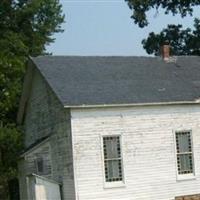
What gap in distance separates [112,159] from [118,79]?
13.7 feet

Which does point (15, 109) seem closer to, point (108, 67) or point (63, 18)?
point (63, 18)

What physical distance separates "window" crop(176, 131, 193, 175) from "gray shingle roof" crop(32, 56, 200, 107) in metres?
1.76

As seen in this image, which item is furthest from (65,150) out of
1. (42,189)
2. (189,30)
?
(189,30)

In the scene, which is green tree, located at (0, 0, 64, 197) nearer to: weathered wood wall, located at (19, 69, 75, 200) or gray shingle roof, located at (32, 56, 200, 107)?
weathered wood wall, located at (19, 69, 75, 200)

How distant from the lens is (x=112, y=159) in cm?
2666

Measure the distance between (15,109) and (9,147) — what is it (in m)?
2.90

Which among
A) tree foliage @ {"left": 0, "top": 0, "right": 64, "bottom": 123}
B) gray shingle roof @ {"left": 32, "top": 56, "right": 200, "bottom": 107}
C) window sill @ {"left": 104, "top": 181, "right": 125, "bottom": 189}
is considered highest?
tree foliage @ {"left": 0, "top": 0, "right": 64, "bottom": 123}

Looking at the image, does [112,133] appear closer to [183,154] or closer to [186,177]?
[183,154]

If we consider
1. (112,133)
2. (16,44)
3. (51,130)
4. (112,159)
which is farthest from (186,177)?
(16,44)

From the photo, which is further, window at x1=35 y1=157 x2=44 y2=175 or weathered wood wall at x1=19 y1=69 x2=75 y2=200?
window at x1=35 y1=157 x2=44 y2=175

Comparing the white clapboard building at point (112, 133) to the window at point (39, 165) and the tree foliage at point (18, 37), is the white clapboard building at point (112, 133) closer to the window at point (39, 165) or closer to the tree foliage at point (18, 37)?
the window at point (39, 165)

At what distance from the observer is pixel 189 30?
5303cm

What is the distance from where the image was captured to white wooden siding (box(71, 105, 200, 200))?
1028 inches

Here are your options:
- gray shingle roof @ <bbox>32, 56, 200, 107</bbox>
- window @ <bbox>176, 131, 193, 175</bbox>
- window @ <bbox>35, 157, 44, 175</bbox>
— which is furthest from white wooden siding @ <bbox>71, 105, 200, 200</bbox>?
window @ <bbox>35, 157, 44, 175</bbox>
